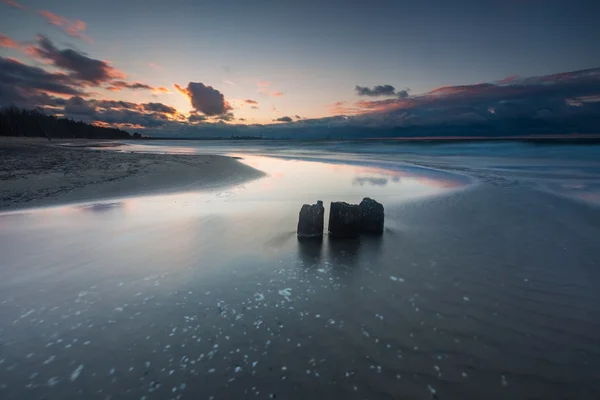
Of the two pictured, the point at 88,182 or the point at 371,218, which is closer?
the point at 371,218

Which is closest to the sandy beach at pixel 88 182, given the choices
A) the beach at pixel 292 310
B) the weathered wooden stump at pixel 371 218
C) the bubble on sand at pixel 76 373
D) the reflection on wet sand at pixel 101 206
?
the reflection on wet sand at pixel 101 206

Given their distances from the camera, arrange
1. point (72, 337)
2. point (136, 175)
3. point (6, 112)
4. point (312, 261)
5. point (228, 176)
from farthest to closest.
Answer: point (6, 112)
point (228, 176)
point (136, 175)
point (312, 261)
point (72, 337)

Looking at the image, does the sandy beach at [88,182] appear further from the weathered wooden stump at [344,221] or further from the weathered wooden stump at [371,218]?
the weathered wooden stump at [371,218]

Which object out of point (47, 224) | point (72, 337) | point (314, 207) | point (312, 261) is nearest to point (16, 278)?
point (72, 337)

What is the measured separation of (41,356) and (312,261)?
11.7 ft

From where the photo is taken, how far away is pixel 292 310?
147 inches

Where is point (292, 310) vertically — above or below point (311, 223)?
below

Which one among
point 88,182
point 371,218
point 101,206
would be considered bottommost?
point 101,206

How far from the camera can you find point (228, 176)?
610 inches

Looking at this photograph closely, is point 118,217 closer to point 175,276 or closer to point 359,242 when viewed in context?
point 175,276

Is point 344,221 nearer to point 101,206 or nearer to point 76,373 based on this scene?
point 76,373

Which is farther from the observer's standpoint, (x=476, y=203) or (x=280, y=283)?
(x=476, y=203)

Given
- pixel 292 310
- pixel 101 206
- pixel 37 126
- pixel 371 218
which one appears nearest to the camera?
pixel 292 310

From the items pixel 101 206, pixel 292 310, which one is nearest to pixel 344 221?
pixel 292 310
